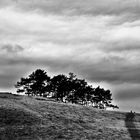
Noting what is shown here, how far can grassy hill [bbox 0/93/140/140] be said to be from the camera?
→ 39.4m

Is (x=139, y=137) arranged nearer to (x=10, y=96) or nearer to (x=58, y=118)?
(x=58, y=118)

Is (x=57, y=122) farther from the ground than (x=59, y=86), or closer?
closer

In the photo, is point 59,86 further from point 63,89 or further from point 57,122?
point 57,122

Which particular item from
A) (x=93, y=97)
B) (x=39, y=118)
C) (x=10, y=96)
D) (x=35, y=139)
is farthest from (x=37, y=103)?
(x=93, y=97)

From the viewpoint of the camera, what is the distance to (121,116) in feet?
199

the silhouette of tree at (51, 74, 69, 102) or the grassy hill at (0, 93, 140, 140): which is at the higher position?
the silhouette of tree at (51, 74, 69, 102)

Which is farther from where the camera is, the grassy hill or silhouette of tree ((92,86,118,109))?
silhouette of tree ((92,86,118,109))

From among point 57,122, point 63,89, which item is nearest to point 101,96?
point 63,89

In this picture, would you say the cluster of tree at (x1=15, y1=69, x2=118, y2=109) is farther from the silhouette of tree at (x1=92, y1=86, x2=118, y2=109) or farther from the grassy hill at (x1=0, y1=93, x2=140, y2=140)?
the grassy hill at (x1=0, y1=93, x2=140, y2=140)

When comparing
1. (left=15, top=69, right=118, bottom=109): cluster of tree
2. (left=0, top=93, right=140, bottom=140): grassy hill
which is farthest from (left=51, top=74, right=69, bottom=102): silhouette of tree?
(left=0, top=93, right=140, bottom=140): grassy hill

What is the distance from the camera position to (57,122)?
45.6m

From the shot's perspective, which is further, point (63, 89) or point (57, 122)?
point (63, 89)

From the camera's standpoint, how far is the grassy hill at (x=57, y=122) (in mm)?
39438

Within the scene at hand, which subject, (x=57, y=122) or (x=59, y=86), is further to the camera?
(x=59, y=86)
